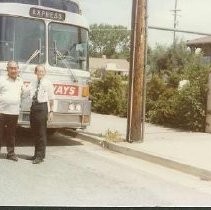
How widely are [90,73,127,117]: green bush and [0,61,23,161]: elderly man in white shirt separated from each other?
396 inches

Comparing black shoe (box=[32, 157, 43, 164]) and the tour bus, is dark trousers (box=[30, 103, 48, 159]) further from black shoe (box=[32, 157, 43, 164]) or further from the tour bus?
the tour bus

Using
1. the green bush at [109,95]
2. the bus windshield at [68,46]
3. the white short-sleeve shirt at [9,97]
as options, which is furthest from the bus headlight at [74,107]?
the green bush at [109,95]

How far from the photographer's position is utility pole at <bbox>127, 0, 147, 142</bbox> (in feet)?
38.7

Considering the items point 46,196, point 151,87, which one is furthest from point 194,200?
point 151,87

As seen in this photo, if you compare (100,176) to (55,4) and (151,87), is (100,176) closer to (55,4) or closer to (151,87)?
(55,4)

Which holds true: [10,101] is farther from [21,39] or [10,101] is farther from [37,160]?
[21,39]

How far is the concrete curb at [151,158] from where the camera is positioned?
8965mm

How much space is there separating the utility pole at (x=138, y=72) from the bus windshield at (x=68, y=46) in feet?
3.79

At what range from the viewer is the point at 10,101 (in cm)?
928

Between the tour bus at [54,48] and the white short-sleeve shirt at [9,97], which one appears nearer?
the white short-sleeve shirt at [9,97]

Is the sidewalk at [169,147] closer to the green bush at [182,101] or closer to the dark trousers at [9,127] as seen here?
the green bush at [182,101]

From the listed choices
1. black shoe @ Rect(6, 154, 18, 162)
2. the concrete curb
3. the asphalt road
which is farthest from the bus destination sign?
black shoe @ Rect(6, 154, 18, 162)

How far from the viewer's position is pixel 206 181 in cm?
866

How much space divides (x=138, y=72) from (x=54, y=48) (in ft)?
6.71
